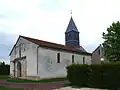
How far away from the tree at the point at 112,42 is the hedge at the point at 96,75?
1509 centimetres

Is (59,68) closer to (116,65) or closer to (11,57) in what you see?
Result: (11,57)

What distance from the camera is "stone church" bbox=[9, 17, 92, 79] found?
35125 mm

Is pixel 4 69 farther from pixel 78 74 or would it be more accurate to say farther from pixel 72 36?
pixel 78 74

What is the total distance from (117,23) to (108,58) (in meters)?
6.04

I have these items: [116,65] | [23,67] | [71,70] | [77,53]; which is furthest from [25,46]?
[116,65]

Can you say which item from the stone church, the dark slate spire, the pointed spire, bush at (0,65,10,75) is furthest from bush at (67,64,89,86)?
bush at (0,65,10,75)

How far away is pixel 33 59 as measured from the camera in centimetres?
3569

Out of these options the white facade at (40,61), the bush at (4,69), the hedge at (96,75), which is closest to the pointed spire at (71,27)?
the white facade at (40,61)

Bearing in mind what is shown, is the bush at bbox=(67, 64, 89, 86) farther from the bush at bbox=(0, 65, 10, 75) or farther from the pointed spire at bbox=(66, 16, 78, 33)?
the bush at bbox=(0, 65, 10, 75)

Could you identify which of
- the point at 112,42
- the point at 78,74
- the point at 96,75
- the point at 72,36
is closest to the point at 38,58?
the point at 112,42

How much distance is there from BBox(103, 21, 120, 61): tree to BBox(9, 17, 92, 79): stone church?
6.19 metres

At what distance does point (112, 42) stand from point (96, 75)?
1831 centimetres

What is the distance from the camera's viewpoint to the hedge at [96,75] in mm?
18845

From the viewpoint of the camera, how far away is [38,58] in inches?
1375
